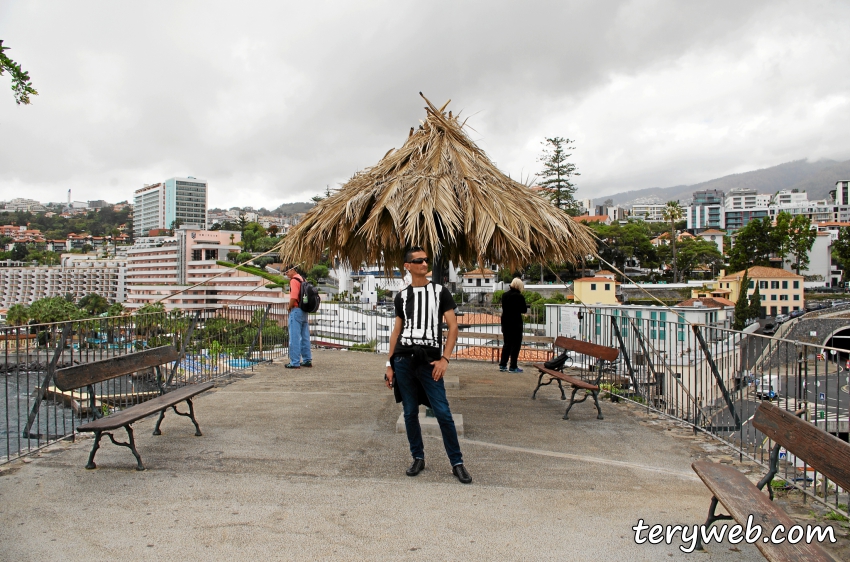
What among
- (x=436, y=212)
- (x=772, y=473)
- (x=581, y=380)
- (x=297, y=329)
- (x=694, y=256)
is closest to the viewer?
(x=772, y=473)

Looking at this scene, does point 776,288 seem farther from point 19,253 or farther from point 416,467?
point 19,253

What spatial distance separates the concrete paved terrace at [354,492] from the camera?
315 centimetres

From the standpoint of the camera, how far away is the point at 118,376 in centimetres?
521

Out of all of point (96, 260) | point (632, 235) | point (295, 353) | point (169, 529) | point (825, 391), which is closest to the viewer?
point (169, 529)

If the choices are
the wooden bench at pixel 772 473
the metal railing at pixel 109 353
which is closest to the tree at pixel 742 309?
the metal railing at pixel 109 353

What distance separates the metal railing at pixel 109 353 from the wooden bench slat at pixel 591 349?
17.1ft

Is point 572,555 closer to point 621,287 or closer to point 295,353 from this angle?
point 295,353

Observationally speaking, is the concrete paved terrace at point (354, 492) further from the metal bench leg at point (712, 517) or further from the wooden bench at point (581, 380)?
the wooden bench at point (581, 380)

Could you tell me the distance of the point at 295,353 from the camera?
32.8ft

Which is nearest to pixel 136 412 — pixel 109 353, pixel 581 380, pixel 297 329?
→ pixel 109 353

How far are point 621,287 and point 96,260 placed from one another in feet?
483

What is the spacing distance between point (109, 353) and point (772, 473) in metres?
6.52

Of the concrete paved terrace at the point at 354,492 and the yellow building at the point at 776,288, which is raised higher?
the yellow building at the point at 776,288

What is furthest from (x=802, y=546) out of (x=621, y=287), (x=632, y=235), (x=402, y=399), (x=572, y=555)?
(x=632, y=235)
